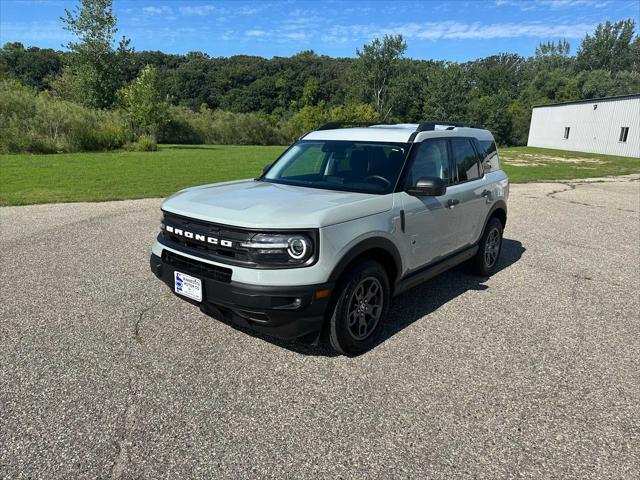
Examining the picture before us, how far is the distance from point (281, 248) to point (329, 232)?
37cm

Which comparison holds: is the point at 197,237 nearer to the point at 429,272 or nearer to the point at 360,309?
the point at 360,309

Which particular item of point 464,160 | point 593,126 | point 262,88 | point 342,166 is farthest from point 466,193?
point 262,88

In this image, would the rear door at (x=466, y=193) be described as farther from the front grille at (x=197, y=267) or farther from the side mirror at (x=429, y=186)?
the front grille at (x=197, y=267)

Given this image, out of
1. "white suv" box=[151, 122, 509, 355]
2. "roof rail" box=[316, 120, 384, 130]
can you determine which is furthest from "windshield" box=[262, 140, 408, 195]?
"roof rail" box=[316, 120, 384, 130]

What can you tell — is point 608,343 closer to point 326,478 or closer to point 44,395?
point 326,478

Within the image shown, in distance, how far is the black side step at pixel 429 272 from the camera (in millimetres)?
3975

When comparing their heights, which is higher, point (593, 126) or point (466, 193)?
point (593, 126)

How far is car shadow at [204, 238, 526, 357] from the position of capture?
3.73 m

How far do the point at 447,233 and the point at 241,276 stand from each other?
2402 mm

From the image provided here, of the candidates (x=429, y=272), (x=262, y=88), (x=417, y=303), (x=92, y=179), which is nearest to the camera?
(x=429, y=272)

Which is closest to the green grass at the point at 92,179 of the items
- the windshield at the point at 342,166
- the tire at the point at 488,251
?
the windshield at the point at 342,166

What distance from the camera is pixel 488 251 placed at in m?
5.71

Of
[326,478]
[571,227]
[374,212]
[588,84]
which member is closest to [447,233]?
[374,212]

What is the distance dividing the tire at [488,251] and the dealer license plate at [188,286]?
142 inches
